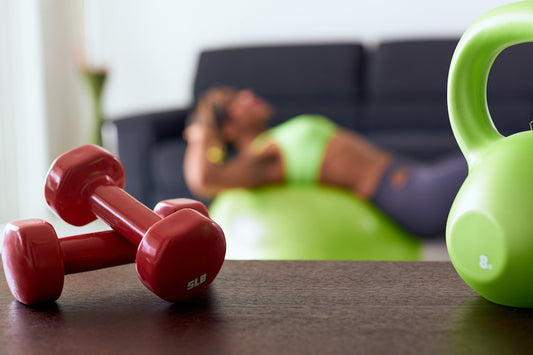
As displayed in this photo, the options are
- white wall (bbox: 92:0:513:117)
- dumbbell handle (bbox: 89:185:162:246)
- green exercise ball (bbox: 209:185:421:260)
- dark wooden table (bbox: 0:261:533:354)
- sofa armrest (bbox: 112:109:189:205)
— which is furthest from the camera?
white wall (bbox: 92:0:513:117)

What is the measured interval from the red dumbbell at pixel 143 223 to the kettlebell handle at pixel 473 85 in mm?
233

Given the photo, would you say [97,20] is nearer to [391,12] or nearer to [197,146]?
[391,12]

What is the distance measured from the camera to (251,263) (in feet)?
2.16

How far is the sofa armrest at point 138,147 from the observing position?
2.66 m

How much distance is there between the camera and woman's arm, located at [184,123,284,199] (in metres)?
1.65

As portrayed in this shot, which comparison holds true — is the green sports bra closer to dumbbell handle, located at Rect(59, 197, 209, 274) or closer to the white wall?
dumbbell handle, located at Rect(59, 197, 209, 274)

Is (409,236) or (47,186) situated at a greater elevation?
(47,186)

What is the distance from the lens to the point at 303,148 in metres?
1.66

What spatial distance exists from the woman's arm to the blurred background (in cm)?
154

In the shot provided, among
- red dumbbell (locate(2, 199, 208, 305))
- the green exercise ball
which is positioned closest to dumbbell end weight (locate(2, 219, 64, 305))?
red dumbbell (locate(2, 199, 208, 305))

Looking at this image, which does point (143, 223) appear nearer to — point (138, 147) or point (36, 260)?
point (36, 260)

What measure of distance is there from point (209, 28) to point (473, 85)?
3.22 m

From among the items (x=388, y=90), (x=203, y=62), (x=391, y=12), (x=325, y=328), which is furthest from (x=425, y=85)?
(x=325, y=328)

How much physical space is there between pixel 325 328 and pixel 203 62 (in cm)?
293
